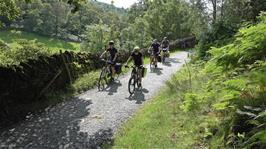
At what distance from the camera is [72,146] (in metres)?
10.4

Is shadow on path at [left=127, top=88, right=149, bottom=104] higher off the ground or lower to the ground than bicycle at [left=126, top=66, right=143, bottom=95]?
lower

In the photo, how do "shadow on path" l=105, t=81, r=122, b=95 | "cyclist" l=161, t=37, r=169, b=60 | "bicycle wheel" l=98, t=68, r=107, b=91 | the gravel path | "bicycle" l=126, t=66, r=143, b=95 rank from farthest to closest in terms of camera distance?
1. "cyclist" l=161, t=37, r=169, b=60
2. "bicycle wheel" l=98, t=68, r=107, b=91
3. "shadow on path" l=105, t=81, r=122, b=95
4. "bicycle" l=126, t=66, r=143, b=95
5. the gravel path

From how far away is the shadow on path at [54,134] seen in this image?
1066 cm

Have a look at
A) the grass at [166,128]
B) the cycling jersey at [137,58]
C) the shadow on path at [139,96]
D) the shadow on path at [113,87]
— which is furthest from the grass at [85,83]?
the grass at [166,128]

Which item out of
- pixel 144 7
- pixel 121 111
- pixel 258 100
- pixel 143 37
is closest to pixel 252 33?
pixel 258 100

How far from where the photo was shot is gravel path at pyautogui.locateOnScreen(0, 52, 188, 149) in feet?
35.6

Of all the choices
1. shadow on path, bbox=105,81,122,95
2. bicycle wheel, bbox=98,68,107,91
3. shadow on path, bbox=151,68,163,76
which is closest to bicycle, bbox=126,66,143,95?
shadow on path, bbox=105,81,122,95

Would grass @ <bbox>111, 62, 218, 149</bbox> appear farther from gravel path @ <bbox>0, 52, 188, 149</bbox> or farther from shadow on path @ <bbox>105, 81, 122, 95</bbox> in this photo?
shadow on path @ <bbox>105, 81, 122, 95</bbox>

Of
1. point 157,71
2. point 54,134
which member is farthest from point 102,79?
point 54,134

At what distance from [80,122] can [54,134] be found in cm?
135

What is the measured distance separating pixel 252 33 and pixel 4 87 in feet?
30.1

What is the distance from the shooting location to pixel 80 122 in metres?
12.6

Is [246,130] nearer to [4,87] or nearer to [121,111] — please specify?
[121,111]

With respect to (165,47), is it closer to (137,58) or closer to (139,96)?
(137,58)
